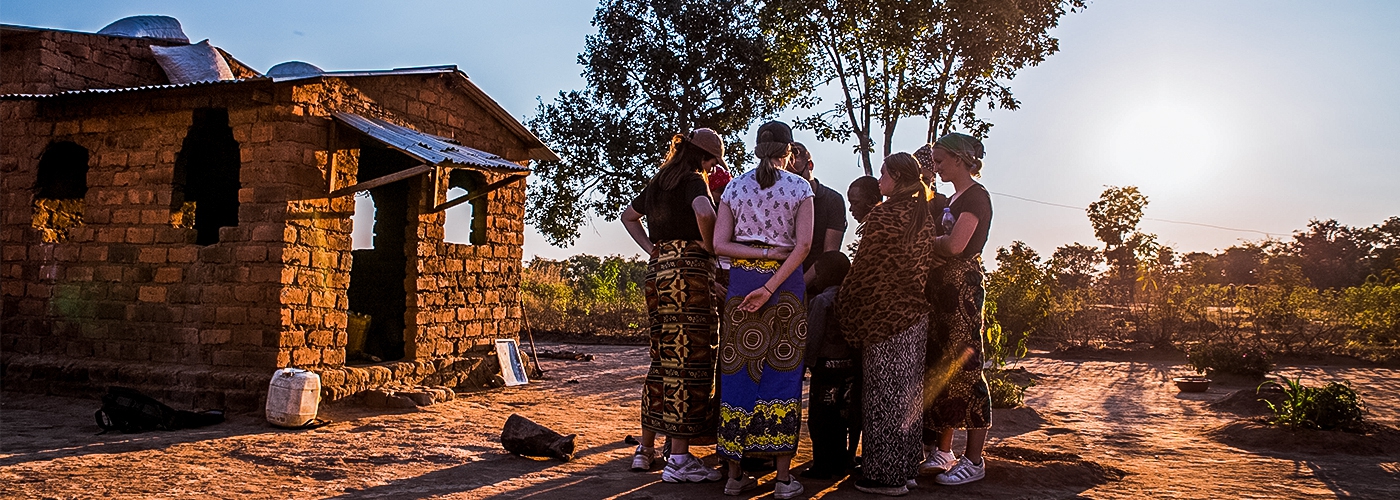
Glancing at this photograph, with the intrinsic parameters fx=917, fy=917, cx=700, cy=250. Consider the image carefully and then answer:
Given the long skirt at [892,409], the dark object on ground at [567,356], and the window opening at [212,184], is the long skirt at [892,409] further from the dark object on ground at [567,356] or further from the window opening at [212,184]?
the dark object on ground at [567,356]

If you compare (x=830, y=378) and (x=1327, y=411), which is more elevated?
(x=830, y=378)

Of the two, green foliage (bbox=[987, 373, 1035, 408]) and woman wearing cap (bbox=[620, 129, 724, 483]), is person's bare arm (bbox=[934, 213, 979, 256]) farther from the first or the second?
green foliage (bbox=[987, 373, 1035, 408])

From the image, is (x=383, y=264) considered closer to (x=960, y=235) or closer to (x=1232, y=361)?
(x=960, y=235)

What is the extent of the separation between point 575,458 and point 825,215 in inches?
87.4

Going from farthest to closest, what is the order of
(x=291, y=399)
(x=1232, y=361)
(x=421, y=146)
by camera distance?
(x=1232, y=361), (x=421, y=146), (x=291, y=399)

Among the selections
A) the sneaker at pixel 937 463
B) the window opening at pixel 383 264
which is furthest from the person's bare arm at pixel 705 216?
the window opening at pixel 383 264

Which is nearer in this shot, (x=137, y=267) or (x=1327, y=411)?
(x=1327, y=411)

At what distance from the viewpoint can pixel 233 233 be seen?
781cm

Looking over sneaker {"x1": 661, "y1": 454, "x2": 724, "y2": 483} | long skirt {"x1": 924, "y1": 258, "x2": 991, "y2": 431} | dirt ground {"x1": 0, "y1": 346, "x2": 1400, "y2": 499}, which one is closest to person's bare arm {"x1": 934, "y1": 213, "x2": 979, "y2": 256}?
long skirt {"x1": 924, "y1": 258, "x2": 991, "y2": 431}

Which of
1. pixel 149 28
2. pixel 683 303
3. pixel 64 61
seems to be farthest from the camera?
pixel 149 28

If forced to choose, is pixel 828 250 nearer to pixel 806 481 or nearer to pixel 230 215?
pixel 806 481

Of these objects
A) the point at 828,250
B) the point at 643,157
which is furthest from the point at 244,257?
the point at 643,157

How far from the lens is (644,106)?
18156 millimetres

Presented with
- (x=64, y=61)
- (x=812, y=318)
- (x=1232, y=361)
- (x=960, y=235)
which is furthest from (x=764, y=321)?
(x=64, y=61)
